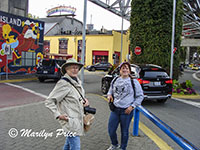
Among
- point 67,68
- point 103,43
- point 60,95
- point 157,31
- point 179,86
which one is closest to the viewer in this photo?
point 60,95

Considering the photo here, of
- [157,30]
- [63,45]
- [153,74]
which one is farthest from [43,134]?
[63,45]

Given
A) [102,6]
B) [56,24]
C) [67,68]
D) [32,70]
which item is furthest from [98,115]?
[56,24]

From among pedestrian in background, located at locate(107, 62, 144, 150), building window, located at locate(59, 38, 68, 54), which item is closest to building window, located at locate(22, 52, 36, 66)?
pedestrian in background, located at locate(107, 62, 144, 150)

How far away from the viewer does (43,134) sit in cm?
498

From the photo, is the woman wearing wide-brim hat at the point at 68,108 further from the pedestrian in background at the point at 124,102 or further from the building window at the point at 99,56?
→ the building window at the point at 99,56

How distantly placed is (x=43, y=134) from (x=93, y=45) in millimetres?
37683

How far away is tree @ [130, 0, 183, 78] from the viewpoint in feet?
49.1

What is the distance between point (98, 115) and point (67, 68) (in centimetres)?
395

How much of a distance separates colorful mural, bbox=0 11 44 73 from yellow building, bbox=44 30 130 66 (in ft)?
71.3

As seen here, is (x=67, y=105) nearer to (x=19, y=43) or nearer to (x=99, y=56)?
(x=19, y=43)

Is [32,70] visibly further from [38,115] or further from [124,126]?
[124,126]

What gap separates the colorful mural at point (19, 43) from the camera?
634 inches

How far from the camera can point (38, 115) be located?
6.65 m

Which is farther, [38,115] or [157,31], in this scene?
[157,31]
